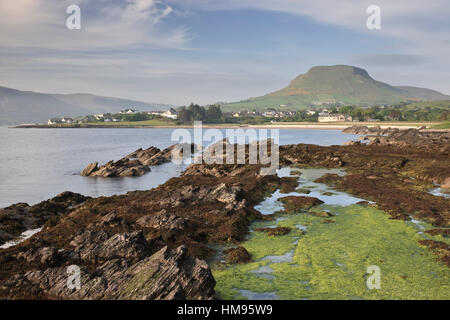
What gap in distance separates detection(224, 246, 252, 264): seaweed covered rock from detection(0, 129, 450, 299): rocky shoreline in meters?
0.07

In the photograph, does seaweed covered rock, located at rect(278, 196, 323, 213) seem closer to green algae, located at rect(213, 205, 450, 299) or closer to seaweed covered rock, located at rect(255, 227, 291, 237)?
green algae, located at rect(213, 205, 450, 299)

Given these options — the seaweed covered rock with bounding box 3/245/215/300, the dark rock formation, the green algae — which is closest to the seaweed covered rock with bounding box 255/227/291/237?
the green algae

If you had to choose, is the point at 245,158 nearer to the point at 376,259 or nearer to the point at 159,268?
the point at 376,259

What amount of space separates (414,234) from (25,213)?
29373 mm

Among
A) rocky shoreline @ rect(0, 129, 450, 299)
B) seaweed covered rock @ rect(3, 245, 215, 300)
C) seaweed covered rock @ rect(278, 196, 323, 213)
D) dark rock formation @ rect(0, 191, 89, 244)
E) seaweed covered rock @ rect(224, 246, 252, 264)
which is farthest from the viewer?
seaweed covered rock @ rect(278, 196, 323, 213)

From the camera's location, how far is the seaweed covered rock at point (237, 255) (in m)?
17.8

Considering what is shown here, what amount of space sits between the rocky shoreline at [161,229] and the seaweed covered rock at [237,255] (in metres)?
0.07

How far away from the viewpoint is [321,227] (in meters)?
23.4

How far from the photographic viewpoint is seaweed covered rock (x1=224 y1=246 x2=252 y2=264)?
Result: 17766mm

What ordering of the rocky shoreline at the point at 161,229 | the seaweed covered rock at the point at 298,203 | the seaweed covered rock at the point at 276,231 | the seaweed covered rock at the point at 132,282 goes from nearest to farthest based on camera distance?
the seaweed covered rock at the point at 132,282
the rocky shoreline at the point at 161,229
the seaweed covered rock at the point at 276,231
the seaweed covered rock at the point at 298,203

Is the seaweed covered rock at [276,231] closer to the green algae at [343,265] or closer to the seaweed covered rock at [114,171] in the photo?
the green algae at [343,265]

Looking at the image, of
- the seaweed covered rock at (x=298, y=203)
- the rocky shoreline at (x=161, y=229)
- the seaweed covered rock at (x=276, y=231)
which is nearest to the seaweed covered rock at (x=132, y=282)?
the rocky shoreline at (x=161, y=229)

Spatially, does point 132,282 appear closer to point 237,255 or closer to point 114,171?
point 237,255
